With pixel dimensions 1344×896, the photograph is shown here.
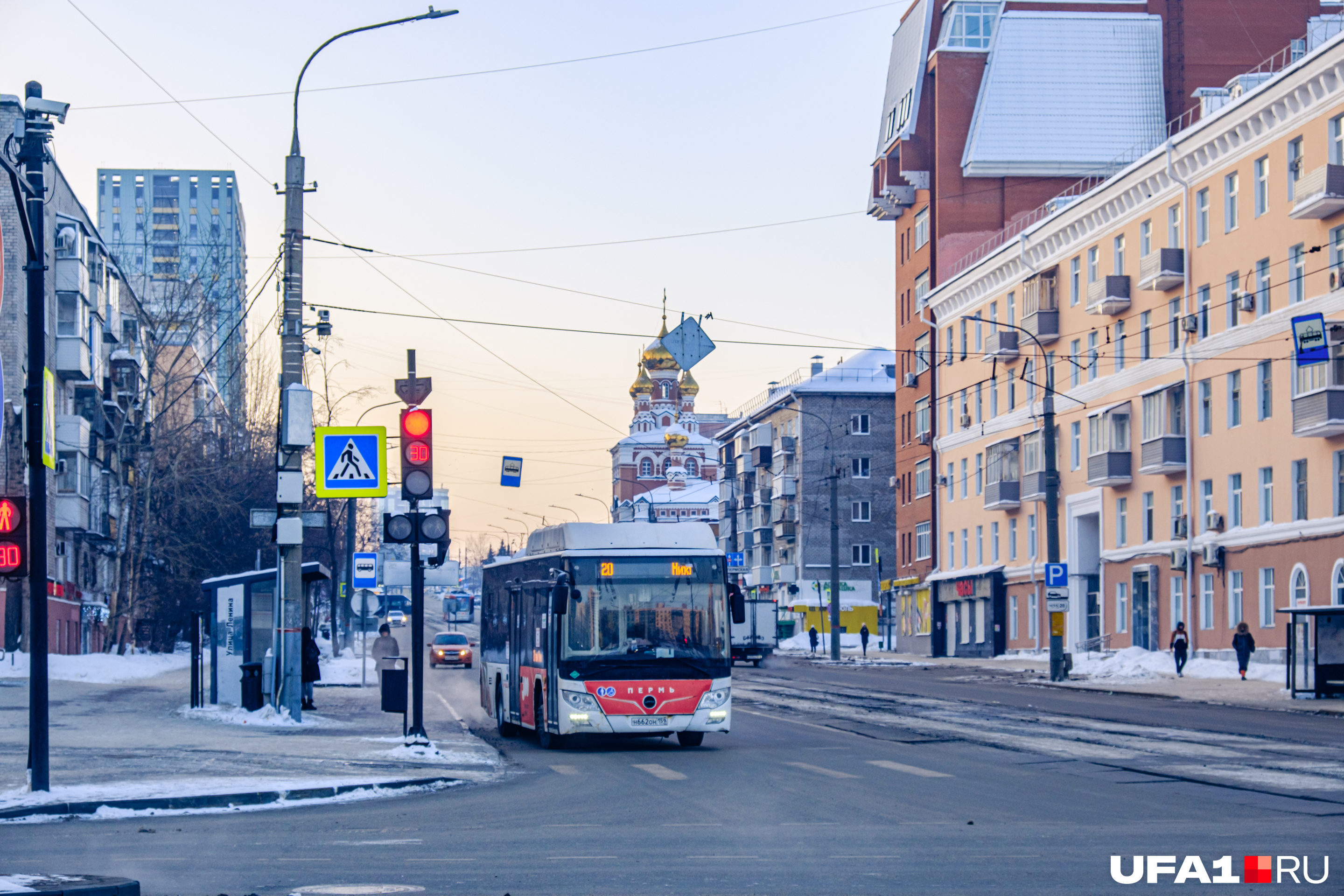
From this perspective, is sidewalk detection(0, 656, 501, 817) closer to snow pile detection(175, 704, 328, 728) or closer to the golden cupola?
snow pile detection(175, 704, 328, 728)

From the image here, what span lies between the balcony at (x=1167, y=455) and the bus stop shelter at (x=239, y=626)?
102 ft

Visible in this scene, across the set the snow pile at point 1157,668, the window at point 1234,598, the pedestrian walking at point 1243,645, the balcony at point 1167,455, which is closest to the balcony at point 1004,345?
the balcony at point 1167,455

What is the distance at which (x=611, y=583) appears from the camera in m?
20.7

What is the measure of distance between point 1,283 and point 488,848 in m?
5.35

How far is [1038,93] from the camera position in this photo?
234ft

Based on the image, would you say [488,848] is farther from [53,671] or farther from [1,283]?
[53,671]

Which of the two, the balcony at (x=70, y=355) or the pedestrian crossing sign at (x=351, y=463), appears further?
the balcony at (x=70, y=355)

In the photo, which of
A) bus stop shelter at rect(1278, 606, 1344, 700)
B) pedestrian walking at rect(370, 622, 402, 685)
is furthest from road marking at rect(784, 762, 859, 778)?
bus stop shelter at rect(1278, 606, 1344, 700)

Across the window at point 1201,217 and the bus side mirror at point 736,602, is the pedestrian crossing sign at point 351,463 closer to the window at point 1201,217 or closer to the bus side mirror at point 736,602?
the bus side mirror at point 736,602

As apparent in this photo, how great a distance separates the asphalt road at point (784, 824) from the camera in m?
9.95

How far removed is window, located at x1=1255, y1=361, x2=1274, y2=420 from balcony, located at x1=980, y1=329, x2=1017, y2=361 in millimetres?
17922

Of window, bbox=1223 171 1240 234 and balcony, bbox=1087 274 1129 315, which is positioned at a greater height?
window, bbox=1223 171 1240 234

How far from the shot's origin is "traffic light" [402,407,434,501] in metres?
18.6

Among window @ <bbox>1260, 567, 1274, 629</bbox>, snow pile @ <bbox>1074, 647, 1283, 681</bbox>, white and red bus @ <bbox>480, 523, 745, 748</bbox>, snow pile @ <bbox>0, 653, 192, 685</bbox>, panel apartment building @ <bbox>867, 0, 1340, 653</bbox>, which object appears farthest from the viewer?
panel apartment building @ <bbox>867, 0, 1340, 653</bbox>
